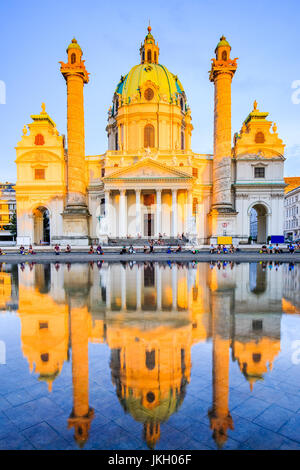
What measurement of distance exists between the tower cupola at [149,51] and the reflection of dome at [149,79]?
5.31 meters

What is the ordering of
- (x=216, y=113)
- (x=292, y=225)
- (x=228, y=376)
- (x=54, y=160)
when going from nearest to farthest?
1. (x=228, y=376)
2. (x=216, y=113)
3. (x=54, y=160)
4. (x=292, y=225)

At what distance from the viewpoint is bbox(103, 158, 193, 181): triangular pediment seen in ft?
142

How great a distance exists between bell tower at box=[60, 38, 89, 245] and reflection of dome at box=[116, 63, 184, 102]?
38.2 feet

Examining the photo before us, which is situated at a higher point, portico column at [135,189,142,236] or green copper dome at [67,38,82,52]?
green copper dome at [67,38,82,52]

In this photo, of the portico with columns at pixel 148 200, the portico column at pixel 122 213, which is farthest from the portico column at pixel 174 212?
the portico column at pixel 122 213

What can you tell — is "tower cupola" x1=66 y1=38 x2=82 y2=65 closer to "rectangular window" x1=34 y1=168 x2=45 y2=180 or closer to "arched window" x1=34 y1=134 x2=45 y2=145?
"arched window" x1=34 y1=134 x2=45 y2=145

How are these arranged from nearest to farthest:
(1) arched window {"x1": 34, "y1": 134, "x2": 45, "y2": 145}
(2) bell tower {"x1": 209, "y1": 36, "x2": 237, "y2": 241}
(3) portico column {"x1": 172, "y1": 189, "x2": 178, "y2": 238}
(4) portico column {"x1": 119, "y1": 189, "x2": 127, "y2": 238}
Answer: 1. (2) bell tower {"x1": 209, "y1": 36, "x2": 237, "y2": 241}
2. (3) portico column {"x1": 172, "y1": 189, "x2": 178, "y2": 238}
3. (4) portico column {"x1": 119, "y1": 189, "x2": 127, "y2": 238}
4. (1) arched window {"x1": 34, "y1": 134, "x2": 45, "y2": 145}

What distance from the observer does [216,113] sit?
4244cm

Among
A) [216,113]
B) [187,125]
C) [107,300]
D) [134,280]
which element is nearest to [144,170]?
[216,113]

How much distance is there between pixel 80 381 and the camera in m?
4.47

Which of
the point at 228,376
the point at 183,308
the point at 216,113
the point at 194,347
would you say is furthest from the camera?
the point at 216,113

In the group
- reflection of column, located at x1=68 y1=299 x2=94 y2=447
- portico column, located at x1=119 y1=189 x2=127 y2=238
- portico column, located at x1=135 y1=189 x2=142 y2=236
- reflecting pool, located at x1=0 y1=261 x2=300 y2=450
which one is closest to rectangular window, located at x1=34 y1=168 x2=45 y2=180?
portico column, located at x1=119 y1=189 x2=127 y2=238
